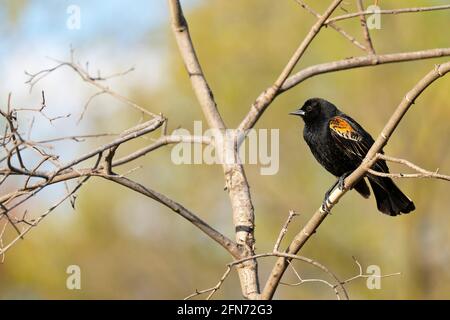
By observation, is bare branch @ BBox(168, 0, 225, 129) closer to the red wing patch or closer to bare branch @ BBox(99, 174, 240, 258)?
bare branch @ BBox(99, 174, 240, 258)

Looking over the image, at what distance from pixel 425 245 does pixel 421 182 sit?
1.28 meters

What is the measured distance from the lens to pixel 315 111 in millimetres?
6938

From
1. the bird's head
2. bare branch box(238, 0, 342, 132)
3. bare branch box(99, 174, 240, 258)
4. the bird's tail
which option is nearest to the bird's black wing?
the bird's tail

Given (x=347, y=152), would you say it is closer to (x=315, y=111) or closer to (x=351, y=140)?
(x=351, y=140)

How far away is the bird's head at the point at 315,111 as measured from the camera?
687cm

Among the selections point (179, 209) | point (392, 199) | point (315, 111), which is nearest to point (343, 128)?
point (315, 111)

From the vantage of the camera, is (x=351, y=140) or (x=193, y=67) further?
(x=351, y=140)

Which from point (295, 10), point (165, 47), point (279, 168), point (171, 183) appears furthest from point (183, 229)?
point (295, 10)

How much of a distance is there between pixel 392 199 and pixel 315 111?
1213mm

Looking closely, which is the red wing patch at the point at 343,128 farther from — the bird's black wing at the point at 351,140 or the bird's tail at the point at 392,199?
the bird's tail at the point at 392,199

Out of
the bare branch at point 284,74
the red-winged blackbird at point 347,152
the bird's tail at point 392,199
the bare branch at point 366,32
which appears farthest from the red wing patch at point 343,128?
the bare branch at point 284,74

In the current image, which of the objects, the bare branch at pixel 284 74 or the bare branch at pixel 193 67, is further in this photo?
the bare branch at pixel 193 67

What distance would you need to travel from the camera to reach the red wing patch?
639cm

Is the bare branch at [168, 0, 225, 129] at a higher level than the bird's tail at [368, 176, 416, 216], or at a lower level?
higher
